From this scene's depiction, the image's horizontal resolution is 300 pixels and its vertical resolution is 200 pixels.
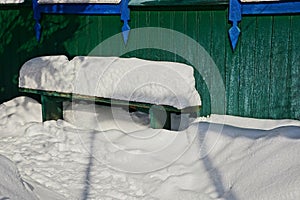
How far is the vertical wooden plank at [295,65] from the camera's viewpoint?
17.4 feet

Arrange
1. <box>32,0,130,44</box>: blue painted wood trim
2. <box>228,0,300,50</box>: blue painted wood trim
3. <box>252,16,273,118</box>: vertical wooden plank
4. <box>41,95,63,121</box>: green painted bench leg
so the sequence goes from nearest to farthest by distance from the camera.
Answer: <box>228,0,300,50</box>: blue painted wood trim, <box>252,16,273,118</box>: vertical wooden plank, <box>32,0,130,44</box>: blue painted wood trim, <box>41,95,63,121</box>: green painted bench leg

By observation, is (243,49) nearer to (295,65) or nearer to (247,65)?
(247,65)

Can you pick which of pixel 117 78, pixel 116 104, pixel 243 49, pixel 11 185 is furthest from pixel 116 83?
pixel 11 185

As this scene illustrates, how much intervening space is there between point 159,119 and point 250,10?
1.73 meters

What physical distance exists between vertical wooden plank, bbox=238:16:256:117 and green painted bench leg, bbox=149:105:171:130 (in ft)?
3.03

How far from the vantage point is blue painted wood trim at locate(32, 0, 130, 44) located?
260 inches

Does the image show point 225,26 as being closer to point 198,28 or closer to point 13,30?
point 198,28

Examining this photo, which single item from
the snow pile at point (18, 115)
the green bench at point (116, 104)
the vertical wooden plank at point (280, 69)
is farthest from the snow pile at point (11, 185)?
the vertical wooden plank at point (280, 69)

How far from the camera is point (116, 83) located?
6129 millimetres

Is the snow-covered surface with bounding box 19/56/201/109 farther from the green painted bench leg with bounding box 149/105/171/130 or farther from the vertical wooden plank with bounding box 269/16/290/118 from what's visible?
the vertical wooden plank with bounding box 269/16/290/118

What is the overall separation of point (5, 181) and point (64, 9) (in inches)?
163

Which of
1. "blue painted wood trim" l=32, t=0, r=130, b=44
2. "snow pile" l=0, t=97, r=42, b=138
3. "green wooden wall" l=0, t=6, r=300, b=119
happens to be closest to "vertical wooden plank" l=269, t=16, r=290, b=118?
"green wooden wall" l=0, t=6, r=300, b=119

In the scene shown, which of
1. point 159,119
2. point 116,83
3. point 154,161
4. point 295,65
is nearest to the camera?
point 154,161

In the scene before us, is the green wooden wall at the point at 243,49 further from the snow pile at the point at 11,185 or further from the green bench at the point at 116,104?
the snow pile at the point at 11,185
